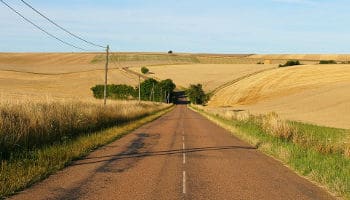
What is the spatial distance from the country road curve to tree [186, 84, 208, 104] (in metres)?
105

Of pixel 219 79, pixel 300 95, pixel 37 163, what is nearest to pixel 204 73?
pixel 219 79

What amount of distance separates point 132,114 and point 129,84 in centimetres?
8237

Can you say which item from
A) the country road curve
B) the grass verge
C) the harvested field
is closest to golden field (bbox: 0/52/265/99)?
the harvested field

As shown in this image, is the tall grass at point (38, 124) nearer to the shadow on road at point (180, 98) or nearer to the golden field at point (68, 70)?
the golden field at point (68, 70)

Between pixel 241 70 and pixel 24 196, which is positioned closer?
pixel 24 196

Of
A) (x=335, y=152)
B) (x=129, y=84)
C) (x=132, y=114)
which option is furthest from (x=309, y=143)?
(x=129, y=84)

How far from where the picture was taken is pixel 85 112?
2794 centimetres

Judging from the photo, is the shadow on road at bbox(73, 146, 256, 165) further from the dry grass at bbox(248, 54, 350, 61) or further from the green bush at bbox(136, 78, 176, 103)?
the dry grass at bbox(248, 54, 350, 61)

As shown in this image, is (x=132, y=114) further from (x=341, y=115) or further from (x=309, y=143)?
(x=309, y=143)

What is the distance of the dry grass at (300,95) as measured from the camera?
5203 cm

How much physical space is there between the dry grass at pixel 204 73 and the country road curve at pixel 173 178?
113511 millimetres

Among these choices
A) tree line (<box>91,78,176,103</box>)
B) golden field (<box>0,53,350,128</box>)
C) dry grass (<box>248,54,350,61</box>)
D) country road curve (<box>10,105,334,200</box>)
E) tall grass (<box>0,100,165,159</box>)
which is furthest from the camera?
dry grass (<box>248,54,350,61</box>)

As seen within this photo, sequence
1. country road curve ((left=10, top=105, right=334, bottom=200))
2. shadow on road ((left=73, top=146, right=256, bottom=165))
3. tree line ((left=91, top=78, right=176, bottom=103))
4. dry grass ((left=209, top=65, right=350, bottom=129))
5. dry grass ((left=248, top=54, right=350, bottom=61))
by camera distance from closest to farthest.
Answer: country road curve ((left=10, top=105, right=334, bottom=200)) < shadow on road ((left=73, top=146, right=256, bottom=165)) < dry grass ((left=209, top=65, right=350, bottom=129)) < tree line ((left=91, top=78, right=176, bottom=103)) < dry grass ((left=248, top=54, right=350, bottom=61))

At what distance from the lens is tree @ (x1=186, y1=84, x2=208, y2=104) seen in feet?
409
